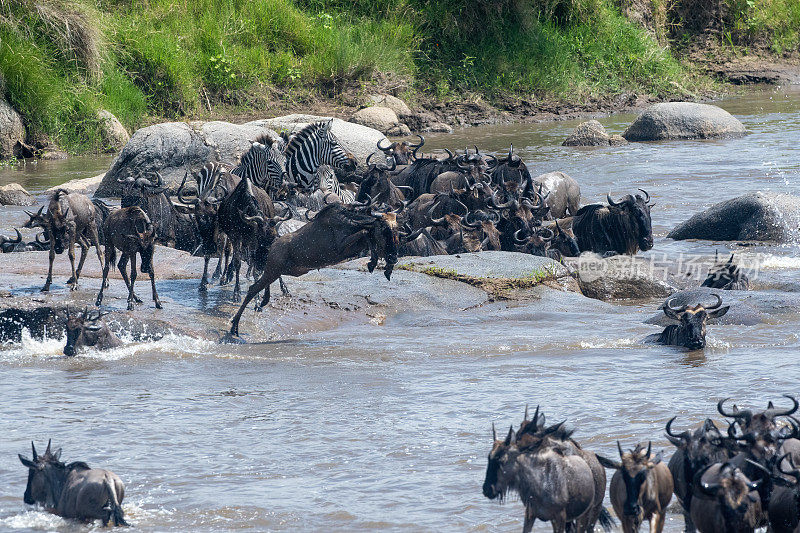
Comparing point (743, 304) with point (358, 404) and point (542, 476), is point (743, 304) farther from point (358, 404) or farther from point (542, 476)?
point (542, 476)

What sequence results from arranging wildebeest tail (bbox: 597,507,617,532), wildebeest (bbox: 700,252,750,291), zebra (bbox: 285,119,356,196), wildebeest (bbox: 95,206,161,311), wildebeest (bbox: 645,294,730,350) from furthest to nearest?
zebra (bbox: 285,119,356,196)
wildebeest (bbox: 700,252,750,291)
wildebeest (bbox: 95,206,161,311)
wildebeest (bbox: 645,294,730,350)
wildebeest tail (bbox: 597,507,617,532)

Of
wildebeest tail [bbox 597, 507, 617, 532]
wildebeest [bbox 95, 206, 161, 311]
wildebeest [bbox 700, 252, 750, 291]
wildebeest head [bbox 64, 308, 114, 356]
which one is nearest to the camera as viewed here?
wildebeest tail [bbox 597, 507, 617, 532]

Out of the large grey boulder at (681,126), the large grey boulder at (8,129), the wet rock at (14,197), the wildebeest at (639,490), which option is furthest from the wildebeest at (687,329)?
the large grey boulder at (8,129)

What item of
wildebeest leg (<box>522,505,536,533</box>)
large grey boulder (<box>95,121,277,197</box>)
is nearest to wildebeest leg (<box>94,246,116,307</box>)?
wildebeest leg (<box>522,505,536,533</box>)

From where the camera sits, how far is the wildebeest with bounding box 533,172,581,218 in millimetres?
16656

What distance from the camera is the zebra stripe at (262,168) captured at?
1491 centimetres

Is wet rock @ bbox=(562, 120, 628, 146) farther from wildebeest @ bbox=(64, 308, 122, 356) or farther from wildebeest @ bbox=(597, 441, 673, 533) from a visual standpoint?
wildebeest @ bbox=(597, 441, 673, 533)

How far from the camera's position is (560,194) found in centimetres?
1684

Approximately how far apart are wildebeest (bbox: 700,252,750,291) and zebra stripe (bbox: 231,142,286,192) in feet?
20.2

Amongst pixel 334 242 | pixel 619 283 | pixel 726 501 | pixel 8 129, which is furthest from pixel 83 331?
pixel 8 129

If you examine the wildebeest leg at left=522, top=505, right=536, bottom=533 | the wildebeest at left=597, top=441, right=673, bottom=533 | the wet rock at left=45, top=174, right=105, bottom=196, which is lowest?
the wet rock at left=45, top=174, right=105, bottom=196

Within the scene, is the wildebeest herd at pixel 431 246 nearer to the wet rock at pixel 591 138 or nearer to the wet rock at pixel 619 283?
the wet rock at pixel 619 283

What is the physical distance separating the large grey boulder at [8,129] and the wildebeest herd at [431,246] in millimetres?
8329

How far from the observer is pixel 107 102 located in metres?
25.2
